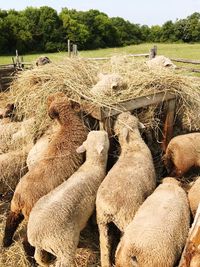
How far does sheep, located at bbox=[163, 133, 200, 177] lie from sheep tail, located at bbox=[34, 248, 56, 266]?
7.75 ft

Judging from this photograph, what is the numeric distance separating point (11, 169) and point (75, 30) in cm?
4814

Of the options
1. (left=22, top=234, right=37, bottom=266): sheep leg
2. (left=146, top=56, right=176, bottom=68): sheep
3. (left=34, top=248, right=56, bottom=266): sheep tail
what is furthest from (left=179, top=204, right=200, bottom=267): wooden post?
(left=146, top=56, right=176, bottom=68): sheep

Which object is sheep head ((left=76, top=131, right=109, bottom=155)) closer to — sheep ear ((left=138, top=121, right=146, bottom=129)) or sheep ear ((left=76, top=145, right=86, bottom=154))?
sheep ear ((left=76, top=145, right=86, bottom=154))

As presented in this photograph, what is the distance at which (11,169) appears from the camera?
5227mm

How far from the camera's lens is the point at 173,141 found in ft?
17.6

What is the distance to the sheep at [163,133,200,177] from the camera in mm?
5211

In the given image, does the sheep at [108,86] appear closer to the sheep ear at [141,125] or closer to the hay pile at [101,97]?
the hay pile at [101,97]

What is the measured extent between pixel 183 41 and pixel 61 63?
54273 millimetres

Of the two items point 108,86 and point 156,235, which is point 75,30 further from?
point 156,235

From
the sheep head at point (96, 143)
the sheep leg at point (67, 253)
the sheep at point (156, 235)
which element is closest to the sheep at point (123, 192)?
the sheep at point (156, 235)

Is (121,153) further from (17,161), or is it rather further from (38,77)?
(38,77)

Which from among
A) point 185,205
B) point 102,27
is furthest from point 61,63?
point 102,27

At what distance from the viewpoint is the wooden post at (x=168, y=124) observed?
5.66 metres

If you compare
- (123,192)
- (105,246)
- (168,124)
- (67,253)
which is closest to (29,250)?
(67,253)
